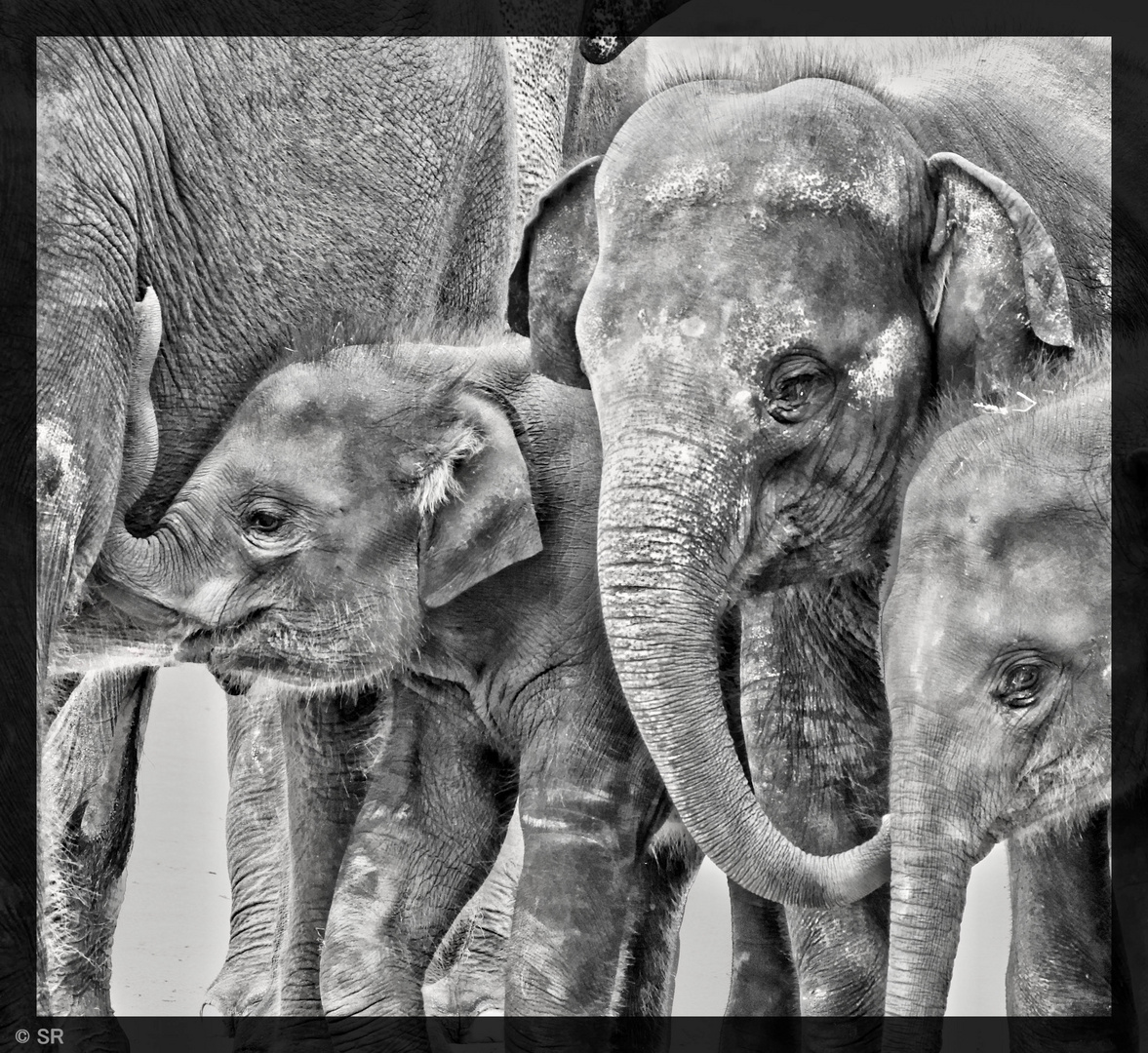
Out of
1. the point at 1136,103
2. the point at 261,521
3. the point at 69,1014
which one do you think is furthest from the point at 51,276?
the point at 1136,103

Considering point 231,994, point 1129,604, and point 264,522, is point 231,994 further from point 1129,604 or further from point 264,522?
point 1129,604

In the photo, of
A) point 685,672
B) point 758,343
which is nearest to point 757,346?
point 758,343

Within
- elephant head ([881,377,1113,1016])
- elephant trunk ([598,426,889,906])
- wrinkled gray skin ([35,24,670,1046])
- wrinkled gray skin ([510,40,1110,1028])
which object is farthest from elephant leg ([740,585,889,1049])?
wrinkled gray skin ([35,24,670,1046])

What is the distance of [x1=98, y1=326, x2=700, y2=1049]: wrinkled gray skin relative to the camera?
4.33 metres

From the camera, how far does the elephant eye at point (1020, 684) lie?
3.73 metres

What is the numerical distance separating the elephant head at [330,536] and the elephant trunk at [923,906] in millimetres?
915

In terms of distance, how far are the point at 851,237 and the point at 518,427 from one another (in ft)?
2.25

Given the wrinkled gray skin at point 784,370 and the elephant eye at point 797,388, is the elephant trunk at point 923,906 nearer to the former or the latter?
the wrinkled gray skin at point 784,370

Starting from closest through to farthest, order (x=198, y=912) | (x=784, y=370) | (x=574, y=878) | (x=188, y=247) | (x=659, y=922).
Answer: (x=784, y=370)
(x=574, y=878)
(x=659, y=922)
(x=188, y=247)
(x=198, y=912)

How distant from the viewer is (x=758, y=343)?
4.05m

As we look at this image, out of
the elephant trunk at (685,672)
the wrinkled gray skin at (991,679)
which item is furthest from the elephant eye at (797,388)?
the wrinkled gray skin at (991,679)

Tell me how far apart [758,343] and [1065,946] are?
0.97 metres

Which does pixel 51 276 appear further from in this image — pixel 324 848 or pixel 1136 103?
pixel 1136 103

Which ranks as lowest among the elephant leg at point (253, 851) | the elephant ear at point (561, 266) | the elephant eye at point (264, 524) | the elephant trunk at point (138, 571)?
the elephant leg at point (253, 851)
